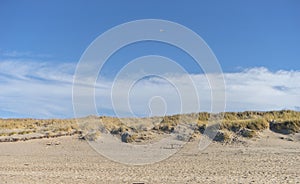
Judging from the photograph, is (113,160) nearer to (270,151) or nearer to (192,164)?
(192,164)

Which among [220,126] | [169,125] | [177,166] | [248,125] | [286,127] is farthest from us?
[169,125]

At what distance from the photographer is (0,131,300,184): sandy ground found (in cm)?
1241

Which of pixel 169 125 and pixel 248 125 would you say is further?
pixel 169 125

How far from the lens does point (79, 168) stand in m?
15.4

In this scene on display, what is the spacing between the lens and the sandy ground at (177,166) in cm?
1241

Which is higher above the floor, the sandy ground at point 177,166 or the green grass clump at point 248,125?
the green grass clump at point 248,125

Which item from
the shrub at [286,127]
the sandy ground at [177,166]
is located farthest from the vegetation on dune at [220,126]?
the sandy ground at [177,166]

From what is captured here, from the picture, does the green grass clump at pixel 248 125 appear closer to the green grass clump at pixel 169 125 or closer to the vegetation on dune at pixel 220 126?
the vegetation on dune at pixel 220 126

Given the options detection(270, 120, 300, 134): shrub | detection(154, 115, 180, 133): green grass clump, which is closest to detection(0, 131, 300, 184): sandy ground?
detection(270, 120, 300, 134): shrub

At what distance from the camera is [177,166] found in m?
14.9

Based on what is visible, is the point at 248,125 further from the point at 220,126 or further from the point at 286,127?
the point at 286,127

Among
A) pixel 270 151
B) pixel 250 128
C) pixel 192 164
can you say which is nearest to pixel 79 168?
pixel 192 164

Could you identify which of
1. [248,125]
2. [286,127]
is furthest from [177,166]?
[286,127]

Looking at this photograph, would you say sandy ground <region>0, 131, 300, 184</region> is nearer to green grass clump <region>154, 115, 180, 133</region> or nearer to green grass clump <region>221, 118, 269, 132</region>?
green grass clump <region>221, 118, 269, 132</region>
